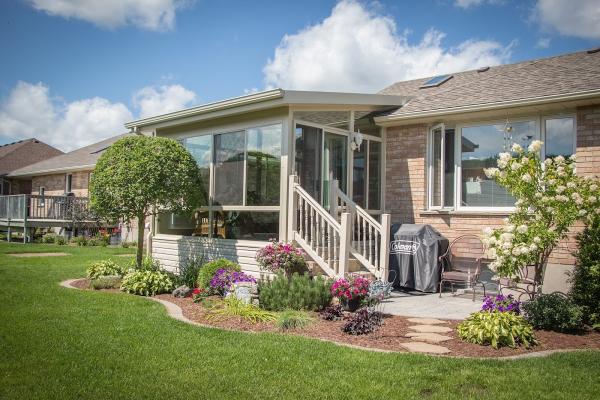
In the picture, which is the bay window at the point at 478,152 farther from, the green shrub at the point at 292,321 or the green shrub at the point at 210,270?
Result: the green shrub at the point at 292,321

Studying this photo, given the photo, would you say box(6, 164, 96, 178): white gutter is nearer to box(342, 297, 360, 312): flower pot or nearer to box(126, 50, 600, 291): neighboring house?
box(126, 50, 600, 291): neighboring house

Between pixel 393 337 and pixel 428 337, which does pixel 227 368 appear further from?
pixel 428 337

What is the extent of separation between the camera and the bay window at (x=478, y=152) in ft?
28.2

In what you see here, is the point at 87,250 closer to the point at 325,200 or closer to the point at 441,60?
the point at 325,200

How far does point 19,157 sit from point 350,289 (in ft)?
102

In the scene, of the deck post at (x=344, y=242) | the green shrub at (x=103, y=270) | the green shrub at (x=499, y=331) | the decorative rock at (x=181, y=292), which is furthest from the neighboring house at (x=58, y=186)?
the green shrub at (x=499, y=331)

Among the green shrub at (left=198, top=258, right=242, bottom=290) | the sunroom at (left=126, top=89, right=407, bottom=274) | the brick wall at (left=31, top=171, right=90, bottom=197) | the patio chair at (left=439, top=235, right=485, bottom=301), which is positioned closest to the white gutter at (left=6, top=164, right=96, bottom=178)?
the brick wall at (left=31, top=171, right=90, bottom=197)

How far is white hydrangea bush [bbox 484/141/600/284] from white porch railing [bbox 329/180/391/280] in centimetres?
202

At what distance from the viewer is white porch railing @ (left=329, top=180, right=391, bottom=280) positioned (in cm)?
825

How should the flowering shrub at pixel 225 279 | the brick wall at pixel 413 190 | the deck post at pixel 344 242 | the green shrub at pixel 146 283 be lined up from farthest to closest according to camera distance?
the brick wall at pixel 413 190 < the green shrub at pixel 146 283 < the deck post at pixel 344 242 < the flowering shrub at pixel 225 279

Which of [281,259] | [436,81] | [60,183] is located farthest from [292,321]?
[60,183]

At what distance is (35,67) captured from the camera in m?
16.1

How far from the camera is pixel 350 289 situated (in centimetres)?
670

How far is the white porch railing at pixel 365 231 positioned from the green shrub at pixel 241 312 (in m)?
2.42
